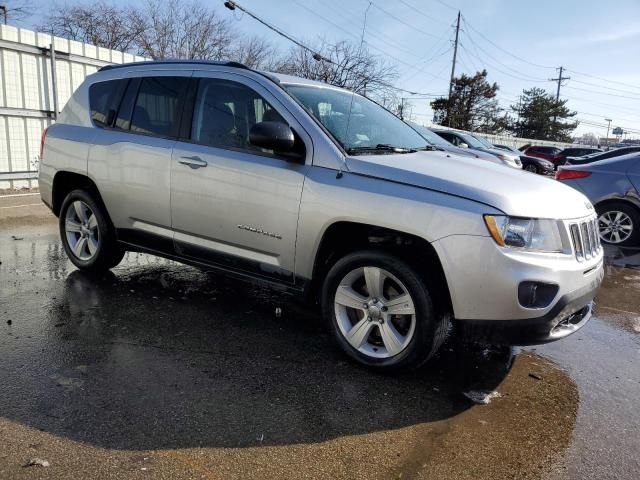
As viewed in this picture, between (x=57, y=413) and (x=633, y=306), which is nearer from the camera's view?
(x=57, y=413)

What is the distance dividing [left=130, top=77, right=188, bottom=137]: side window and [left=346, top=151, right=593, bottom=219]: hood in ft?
5.78

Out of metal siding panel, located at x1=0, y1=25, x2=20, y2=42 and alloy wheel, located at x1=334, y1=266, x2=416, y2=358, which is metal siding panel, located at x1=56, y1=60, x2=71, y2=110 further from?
alloy wheel, located at x1=334, y1=266, x2=416, y2=358

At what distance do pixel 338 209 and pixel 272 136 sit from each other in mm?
652

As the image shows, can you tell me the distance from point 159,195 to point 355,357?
6.88 ft

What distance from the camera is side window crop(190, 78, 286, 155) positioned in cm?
371

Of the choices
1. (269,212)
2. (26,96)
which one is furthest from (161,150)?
(26,96)

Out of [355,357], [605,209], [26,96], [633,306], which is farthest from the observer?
[26,96]

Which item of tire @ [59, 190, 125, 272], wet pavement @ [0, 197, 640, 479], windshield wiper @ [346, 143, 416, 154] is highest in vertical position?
windshield wiper @ [346, 143, 416, 154]

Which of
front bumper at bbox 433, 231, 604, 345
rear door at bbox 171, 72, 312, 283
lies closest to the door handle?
rear door at bbox 171, 72, 312, 283

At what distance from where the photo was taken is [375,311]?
321 centimetres

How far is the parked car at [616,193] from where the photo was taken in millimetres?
7496

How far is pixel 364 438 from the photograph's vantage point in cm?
258

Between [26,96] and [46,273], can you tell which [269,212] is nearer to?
[46,273]

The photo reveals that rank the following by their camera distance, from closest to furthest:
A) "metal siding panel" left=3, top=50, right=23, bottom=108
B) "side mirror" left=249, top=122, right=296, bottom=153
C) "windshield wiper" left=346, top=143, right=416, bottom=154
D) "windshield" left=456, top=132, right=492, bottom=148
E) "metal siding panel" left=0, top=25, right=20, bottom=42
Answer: "side mirror" left=249, top=122, right=296, bottom=153
"windshield wiper" left=346, top=143, right=416, bottom=154
"metal siding panel" left=0, top=25, right=20, bottom=42
"metal siding panel" left=3, top=50, right=23, bottom=108
"windshield" left=456, top=132, right=492, bottom=148
